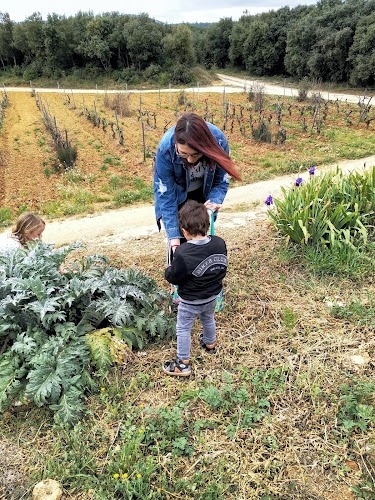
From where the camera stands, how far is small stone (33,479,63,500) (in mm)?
1781

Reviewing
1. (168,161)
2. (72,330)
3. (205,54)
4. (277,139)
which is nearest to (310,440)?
(72,330)

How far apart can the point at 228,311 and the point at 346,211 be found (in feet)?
5.71

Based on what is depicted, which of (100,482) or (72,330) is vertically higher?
(72,330)

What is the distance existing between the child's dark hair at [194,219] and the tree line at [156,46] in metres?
31.2

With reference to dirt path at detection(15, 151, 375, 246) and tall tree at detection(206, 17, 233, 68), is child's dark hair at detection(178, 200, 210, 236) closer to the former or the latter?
dirt path at detection(15, 151, 375, 246)

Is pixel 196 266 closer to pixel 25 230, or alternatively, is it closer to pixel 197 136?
pixel 197 136

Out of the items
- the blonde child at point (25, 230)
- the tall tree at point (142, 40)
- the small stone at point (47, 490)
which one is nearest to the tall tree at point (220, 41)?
the tall tree at point (142, 40)

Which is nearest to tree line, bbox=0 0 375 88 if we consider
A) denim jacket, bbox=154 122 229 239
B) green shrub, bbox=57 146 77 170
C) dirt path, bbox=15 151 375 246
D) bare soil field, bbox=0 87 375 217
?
bare soil field, bbox=0 87 375 217

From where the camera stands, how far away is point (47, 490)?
71.3 inches

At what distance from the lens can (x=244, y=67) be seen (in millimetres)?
41500

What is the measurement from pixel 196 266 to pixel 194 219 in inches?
11.8

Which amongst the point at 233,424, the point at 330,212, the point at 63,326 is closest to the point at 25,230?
the point at 63,326

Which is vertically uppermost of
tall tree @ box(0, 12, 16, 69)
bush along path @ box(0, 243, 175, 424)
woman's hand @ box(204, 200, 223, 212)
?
tall tree @ box(0, 12, 16, 69)

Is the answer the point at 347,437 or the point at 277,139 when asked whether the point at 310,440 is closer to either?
the point at 347,437
